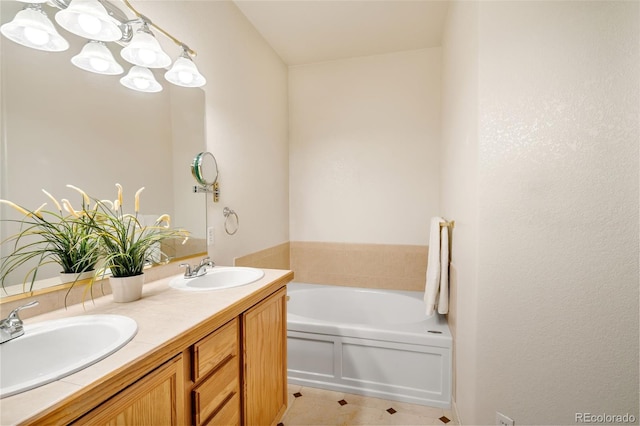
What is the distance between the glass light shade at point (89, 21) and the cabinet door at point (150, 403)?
3.96 ft

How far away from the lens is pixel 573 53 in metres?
1.14

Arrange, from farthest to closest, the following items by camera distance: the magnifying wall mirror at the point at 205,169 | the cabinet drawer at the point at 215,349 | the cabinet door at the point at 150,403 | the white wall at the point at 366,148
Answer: the white wall at the point at 366,148
the magnifying wall mirror at the point at 205,169
the cabinet drawer at the point at 215,349
the cabinet door at the point at 150,403

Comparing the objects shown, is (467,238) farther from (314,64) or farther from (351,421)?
(314,64)

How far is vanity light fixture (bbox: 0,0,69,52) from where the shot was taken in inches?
35.8

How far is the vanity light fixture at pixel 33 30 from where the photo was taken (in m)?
0.91

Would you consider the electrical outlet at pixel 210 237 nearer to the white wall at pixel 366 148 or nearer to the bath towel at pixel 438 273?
the white wall at pixel 366 148

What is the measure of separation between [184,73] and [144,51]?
226mm

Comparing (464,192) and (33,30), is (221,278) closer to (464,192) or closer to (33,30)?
(33,30)

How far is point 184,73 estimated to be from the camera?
146cm

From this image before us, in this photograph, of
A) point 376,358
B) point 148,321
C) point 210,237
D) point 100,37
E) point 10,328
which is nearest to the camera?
point 10,328

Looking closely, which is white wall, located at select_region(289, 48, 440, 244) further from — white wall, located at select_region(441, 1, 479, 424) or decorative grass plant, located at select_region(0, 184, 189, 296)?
decorative grass plant, located at select_region(0, 184, 189, 296)

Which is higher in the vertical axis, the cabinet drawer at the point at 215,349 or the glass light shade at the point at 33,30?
the glass light shade at the point at 33,30
